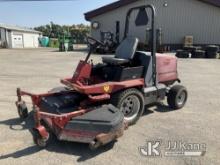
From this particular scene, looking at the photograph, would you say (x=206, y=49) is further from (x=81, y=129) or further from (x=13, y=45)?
(x=13, y=45)

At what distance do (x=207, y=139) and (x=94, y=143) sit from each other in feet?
6.34

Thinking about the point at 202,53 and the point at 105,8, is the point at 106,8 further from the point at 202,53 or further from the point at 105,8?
the point at 202,53

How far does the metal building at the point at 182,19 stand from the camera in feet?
71.9

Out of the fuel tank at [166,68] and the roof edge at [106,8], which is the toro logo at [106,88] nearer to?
the fuel tank at [166,68]

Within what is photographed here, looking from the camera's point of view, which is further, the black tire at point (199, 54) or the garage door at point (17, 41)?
the garage door at point (17, 41)

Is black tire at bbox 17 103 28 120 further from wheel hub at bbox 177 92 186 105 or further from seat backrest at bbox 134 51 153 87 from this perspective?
wheel hub at bbox 177 92 186 105

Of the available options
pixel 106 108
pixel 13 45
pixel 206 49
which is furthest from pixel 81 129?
pixel 13 45

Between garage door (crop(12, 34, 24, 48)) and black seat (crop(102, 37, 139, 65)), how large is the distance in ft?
110

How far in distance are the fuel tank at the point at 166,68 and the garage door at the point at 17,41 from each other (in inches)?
1328

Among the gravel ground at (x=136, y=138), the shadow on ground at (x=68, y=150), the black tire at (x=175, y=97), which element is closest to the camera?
the gravel ground at (x=136, y=138)

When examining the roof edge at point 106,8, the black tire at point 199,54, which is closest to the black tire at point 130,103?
the black tire at point 199,54

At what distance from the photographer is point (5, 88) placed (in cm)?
779

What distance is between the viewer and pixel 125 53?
5.21m

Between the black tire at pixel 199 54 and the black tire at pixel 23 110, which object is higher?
the black tire at pixel 199 54
